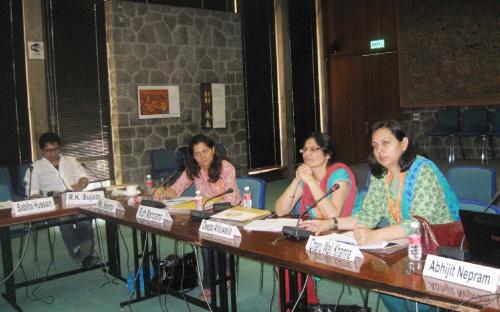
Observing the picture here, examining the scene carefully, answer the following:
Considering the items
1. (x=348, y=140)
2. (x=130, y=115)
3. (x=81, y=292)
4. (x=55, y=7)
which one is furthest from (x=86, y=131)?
(x=348, y=140)

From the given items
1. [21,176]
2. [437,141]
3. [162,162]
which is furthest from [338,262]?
[437,141]

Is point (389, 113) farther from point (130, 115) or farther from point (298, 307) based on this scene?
point (298, 307)

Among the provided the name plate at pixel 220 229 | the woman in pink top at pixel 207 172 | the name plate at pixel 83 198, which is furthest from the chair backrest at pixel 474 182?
the name plate at pixel 83 198

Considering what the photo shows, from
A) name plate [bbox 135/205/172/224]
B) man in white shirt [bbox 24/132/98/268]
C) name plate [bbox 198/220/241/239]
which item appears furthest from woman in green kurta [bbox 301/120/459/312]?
man in white shirt [bbox 24/132/98/268]

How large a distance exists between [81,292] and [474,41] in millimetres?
7059

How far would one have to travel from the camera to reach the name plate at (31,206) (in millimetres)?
3598

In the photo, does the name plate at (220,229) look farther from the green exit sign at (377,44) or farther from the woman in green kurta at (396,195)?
the green exit sign at (377,44)

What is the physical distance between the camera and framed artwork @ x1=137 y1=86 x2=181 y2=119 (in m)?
7.62

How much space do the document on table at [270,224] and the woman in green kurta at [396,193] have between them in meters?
0.15

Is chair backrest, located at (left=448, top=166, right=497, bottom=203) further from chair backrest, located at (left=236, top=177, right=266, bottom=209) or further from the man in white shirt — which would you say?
the man in white shirt

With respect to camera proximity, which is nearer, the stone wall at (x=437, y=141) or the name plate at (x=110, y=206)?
the name plate at (x=110, y=206)

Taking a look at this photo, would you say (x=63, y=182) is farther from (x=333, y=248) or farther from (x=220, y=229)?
(x=333, y=248)

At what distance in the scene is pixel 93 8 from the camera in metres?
7.21

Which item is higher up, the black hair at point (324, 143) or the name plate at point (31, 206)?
the black hair at point (324, 143)
